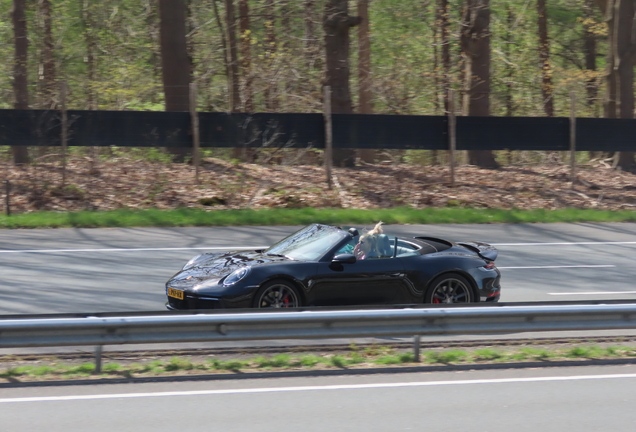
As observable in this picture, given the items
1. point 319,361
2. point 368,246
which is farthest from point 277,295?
point 319,361

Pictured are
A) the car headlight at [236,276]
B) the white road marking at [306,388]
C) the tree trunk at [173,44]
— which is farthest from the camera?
the tree trunk at [173,44]

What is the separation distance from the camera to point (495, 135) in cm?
2158

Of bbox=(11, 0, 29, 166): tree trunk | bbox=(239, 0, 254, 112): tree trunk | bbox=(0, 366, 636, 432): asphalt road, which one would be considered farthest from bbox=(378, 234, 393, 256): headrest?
bbox=(11, 0, 29, 166): tree trunk

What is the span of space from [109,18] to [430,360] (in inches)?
979

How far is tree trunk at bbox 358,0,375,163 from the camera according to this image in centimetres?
2378

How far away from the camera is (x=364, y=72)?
84.3 ft

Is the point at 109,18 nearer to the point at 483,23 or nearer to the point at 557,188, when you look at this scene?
the point at 483,23

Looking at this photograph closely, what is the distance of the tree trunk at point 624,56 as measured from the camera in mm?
25141

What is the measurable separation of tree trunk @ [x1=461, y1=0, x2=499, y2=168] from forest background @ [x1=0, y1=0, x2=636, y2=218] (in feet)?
0.17

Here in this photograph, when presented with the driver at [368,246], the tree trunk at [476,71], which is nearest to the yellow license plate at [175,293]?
the driver at [368,246]

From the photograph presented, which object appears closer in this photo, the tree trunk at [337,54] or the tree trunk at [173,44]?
the tree trunk at [337,54]

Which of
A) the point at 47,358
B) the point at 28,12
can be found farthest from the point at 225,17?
the point at 47,358

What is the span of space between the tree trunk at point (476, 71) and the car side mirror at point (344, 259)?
1528cm

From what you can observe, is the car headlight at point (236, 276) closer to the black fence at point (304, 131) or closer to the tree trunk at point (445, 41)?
the black fence at point (304, 131)
